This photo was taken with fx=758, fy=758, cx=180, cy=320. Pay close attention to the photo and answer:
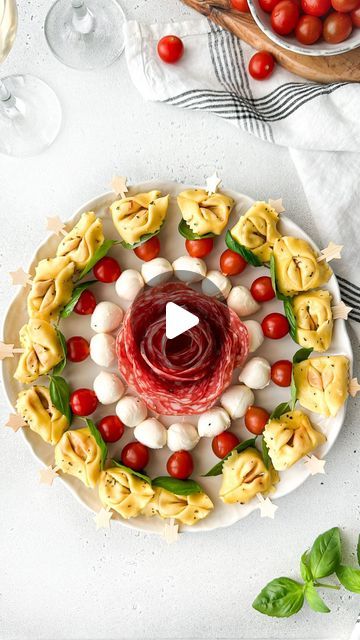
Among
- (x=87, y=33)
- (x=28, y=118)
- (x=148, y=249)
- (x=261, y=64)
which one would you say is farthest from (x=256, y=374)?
(x=87, y=33)

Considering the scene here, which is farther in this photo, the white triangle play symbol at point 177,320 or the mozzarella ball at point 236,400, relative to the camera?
the mozzarella ball at point 236,400

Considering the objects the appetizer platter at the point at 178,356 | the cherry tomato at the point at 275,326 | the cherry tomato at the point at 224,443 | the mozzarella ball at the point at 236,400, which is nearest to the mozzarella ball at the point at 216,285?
the appetizer platter at the point at 178,356

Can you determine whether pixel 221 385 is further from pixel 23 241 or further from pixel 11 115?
pixel 11 115

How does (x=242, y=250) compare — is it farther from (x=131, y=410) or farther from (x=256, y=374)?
(x=131, y=410)

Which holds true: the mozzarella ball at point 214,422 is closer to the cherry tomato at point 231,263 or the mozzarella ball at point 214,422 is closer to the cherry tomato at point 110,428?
the cherry tomato at point 110,428

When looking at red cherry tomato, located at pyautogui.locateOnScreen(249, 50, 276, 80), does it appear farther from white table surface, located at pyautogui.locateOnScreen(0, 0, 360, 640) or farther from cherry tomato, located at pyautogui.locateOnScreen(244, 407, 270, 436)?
cherry tomato, located at pyautogui.locateOnScreen(244, 407, 270, 436)

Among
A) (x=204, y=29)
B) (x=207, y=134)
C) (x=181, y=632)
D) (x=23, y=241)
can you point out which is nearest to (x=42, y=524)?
(x=181, y=632)

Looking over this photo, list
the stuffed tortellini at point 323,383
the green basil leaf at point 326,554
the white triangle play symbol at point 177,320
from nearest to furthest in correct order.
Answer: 1. the white triangle play symbol at point 177,320
2. the stuffed tortellini at point 323,383
3. the green basil leaf at point 326,554

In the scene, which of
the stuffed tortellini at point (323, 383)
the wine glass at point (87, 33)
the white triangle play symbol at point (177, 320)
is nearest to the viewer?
the white triangle play symbol at point (177, 320)
